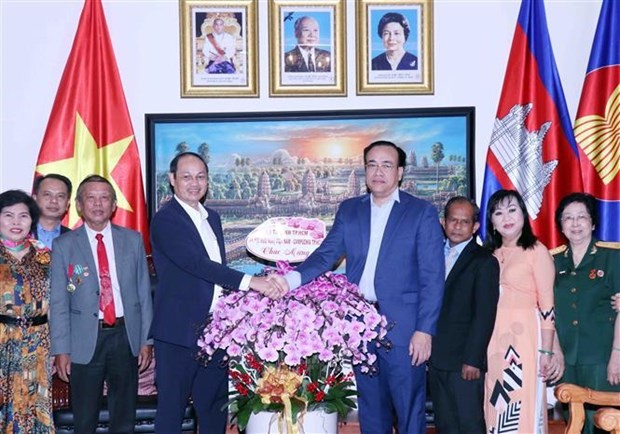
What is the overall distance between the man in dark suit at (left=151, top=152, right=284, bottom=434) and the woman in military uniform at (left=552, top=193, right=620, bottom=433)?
1471mm

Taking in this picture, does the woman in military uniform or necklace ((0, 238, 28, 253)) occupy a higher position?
necklace ((0, 238, 28, 253))

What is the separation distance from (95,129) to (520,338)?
267cm

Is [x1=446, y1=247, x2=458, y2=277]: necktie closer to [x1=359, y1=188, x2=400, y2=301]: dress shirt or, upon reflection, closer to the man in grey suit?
[x1=359, y1=188, x2=400, y2=301]: dress shirt

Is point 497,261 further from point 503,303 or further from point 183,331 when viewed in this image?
point 183,331

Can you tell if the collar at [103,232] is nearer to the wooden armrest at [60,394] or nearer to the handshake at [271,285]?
the wooden armrest at [60,394]

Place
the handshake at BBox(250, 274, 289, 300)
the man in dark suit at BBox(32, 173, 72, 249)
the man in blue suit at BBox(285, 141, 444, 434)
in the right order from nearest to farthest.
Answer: the handshake at BBox(250, 274, 289, 300) → the man in blue suit at BBox(285, 141, 444, 434) → the man in dark suit at BBox(32, 173, 72, 249)

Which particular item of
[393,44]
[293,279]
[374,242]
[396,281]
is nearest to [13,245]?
[293,279]

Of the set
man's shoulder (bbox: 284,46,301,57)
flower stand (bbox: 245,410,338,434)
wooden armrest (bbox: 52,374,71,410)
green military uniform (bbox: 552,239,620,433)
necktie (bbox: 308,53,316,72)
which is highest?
man's shoulder (bbox: 284,46,301,57)

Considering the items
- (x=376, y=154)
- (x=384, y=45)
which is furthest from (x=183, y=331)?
(x=384, y=45)

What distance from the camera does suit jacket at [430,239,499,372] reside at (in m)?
3.46

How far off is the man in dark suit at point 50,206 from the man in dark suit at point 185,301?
0.77m

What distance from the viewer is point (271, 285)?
2.89 m

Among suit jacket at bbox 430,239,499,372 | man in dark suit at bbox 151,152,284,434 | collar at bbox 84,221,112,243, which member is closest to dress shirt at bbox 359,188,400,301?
suit jacket at bbox 430,239,499,372

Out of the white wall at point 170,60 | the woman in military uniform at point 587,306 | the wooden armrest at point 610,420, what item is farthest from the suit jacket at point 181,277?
the wooden armrest at point 610,420
